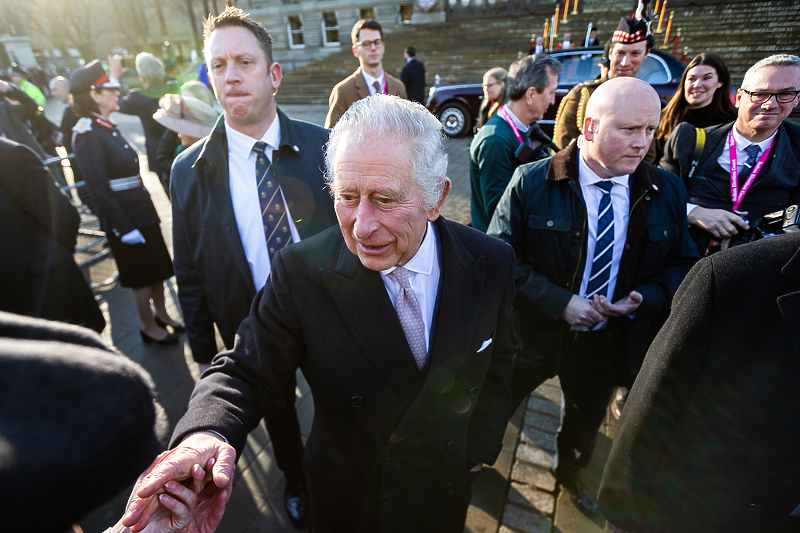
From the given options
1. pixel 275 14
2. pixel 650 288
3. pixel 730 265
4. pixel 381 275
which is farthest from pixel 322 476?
pixel 275 14

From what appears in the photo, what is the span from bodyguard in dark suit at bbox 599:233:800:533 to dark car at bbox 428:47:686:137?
6.23 m

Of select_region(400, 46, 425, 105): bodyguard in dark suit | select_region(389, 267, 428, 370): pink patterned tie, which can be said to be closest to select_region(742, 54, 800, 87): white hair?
select_region(389, 267, 428, 370): pink patterned tie

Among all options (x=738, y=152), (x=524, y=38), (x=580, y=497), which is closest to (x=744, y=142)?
(x=738, y=152)

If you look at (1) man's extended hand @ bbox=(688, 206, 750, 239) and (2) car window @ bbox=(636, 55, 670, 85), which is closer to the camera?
(1) man's extended hand @ bbox=(688, 206, 750, 239)

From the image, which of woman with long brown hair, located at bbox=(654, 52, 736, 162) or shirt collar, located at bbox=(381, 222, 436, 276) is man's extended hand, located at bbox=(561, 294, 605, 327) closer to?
shirt collar, located at bbox=(381, 222, 436, 276)

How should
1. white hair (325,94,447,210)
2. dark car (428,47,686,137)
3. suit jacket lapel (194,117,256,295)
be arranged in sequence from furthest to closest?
dark car (428,47,686,137), suit jacket lapel (194,117,256,295), white hair (325,94,447,210)

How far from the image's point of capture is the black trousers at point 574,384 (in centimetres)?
236

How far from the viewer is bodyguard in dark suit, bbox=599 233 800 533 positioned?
43.2 inches

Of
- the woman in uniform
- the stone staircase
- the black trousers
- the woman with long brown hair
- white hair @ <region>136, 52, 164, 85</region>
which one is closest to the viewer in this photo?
the black trousers

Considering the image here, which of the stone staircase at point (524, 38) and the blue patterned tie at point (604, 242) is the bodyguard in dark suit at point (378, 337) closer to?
the blue patterned tie at point (604, 242)

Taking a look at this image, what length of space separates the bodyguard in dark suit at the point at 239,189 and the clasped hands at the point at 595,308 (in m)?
1.37

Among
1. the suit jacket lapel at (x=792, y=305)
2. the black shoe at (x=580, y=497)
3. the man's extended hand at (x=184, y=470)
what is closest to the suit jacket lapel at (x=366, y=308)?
the man's extended hand at (x=184, y=470)

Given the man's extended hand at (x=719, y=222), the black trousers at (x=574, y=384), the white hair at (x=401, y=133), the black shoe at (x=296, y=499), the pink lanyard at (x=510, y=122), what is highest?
the white hair at (x=401, y=133)

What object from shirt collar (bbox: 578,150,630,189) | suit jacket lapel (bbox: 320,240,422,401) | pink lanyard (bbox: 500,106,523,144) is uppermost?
pink lanyard (bbox: 500,106,523,144)
